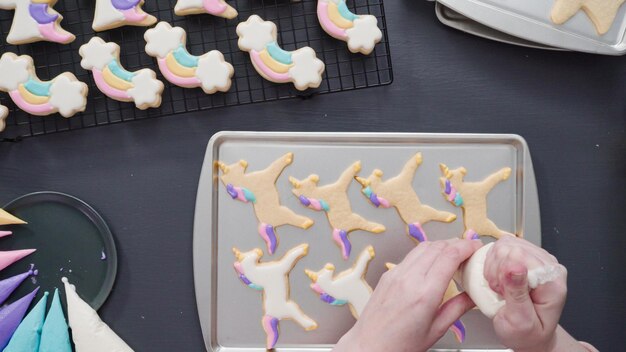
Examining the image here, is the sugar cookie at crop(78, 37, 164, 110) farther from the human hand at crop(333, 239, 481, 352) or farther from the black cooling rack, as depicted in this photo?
the human hand at crop(333, 239, 481, 352)

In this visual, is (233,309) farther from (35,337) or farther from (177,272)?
(35,337)

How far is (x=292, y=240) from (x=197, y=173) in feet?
0.70

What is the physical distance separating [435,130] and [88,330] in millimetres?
712

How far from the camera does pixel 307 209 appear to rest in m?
1.07

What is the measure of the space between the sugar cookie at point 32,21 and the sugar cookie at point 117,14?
7 cm

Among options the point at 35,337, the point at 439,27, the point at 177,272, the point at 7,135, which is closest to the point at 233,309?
the point at 177,272

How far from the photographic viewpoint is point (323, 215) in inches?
42.1

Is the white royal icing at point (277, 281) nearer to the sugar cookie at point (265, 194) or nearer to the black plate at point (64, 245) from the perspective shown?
the sugar cookie at point (265, 194)

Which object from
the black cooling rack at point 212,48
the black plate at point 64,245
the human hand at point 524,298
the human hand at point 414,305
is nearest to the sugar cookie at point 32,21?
the black cooling rack at point 212,48

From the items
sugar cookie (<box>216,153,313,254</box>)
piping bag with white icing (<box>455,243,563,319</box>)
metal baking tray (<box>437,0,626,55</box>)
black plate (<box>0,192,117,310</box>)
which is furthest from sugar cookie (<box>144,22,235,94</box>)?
piping bag with white icing (<box>455,243,563,319</box>)

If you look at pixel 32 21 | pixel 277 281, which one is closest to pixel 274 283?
pixel 277 281

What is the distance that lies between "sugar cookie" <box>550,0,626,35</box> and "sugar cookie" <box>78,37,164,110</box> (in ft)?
2.30

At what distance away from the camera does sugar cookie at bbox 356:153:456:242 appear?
3.46 feet

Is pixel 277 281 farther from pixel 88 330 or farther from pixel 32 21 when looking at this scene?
pixel 32 21
